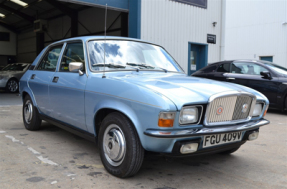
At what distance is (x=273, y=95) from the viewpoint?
7.74 m

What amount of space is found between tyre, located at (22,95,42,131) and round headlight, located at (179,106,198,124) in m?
3.08

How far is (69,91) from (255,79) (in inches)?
234

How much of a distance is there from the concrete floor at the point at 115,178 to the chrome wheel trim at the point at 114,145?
0.19 metres

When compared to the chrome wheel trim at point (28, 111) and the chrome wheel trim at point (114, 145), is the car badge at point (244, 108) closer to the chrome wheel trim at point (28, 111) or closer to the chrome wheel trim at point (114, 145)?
the chrome wheel trim at point (114, 145)

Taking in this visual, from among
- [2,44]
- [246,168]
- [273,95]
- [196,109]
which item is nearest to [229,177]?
[246,168]

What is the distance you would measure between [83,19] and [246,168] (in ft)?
56.3

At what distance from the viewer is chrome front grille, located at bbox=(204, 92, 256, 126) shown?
273 cm

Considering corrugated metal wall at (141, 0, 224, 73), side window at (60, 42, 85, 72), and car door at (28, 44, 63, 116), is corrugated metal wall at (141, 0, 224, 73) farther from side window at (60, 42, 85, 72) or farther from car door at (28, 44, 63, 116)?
side window at (60, 42, 85, 72)

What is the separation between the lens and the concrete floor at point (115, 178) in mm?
2842

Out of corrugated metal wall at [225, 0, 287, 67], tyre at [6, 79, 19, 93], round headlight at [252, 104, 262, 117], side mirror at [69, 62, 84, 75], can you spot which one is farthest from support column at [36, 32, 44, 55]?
round headlight at [252, 104, 262, 117]

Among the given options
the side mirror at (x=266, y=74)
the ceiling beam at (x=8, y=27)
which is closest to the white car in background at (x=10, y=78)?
the side mirror at (x=266, y=74)

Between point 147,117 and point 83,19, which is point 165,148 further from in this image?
point 83,19

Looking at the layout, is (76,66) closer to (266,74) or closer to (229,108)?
(229,108)

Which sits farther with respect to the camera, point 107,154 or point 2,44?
point 2,44
